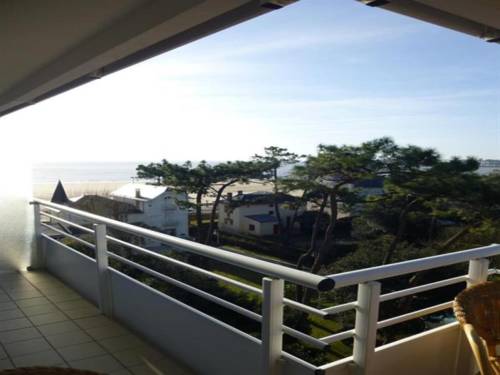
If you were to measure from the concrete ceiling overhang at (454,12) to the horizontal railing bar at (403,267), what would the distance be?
869mm

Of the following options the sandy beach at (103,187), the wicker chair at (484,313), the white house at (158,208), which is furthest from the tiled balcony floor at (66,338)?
the sandy beach at (103,187)

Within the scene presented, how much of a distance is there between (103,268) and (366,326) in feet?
6.97

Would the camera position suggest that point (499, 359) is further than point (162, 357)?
No

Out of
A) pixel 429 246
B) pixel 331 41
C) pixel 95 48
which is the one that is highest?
pixel 331 41

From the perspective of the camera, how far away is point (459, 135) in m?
18.1

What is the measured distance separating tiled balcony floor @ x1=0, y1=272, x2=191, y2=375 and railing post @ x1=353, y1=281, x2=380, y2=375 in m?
1.08

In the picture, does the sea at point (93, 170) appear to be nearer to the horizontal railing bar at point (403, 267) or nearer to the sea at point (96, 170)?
the sea at point (96, 170)

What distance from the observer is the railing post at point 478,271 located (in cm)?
187

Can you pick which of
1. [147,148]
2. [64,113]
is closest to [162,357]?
[64,113]

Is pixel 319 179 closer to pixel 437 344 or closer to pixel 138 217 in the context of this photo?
pixel 138 217

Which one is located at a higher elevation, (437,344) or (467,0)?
(467,0)

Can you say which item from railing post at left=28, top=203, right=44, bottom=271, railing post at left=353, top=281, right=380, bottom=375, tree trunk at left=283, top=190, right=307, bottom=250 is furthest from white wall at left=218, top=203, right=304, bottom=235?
railing post at left=353, top=281, right=380, bottom=375

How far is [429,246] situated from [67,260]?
557 inches

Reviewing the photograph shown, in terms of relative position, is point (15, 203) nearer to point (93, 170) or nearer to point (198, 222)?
point (198, 222)
